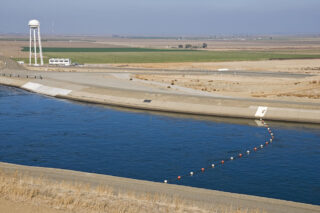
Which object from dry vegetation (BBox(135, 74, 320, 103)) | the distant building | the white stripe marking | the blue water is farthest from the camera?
the distant building

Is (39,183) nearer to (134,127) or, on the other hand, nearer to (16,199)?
(16,199)

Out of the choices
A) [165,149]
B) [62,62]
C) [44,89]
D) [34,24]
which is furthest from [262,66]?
[165,149]

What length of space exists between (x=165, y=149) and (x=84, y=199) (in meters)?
24.7

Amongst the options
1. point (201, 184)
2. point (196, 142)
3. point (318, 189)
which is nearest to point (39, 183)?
point (201, 184)

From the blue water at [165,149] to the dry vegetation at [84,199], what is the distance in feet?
33.4

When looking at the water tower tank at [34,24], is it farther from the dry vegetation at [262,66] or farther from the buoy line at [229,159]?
the buoy line at [229,159]

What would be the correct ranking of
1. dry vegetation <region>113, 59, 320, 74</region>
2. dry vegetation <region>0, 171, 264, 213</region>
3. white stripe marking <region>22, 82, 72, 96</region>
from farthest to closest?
dry vegetation <region>113, 59, 320, 74</region>
white stripe marking <region>22, 82, 72, 96</region>
dry vegetation <region>0, 171, 264, 213</region>

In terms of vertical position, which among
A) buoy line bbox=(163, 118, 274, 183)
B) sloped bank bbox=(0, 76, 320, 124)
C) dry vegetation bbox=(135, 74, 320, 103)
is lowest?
buoy line bbox=(163, 118, 274, 183)

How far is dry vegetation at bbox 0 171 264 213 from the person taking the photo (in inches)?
1236

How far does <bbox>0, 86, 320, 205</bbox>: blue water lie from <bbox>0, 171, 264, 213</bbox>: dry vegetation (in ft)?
33.4

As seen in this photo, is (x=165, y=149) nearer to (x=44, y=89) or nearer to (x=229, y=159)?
(x=229, y=159)

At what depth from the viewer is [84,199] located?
32.8 m

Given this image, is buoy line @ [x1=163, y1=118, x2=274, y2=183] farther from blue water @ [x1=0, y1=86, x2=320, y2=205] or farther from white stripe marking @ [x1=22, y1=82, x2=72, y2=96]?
white stripe marking @ [x1=22, y1=82, x2=72, y2=96]

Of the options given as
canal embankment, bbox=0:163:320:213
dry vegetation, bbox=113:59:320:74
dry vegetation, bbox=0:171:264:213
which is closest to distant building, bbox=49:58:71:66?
dry vegetation, bbox=113:59:320:74
